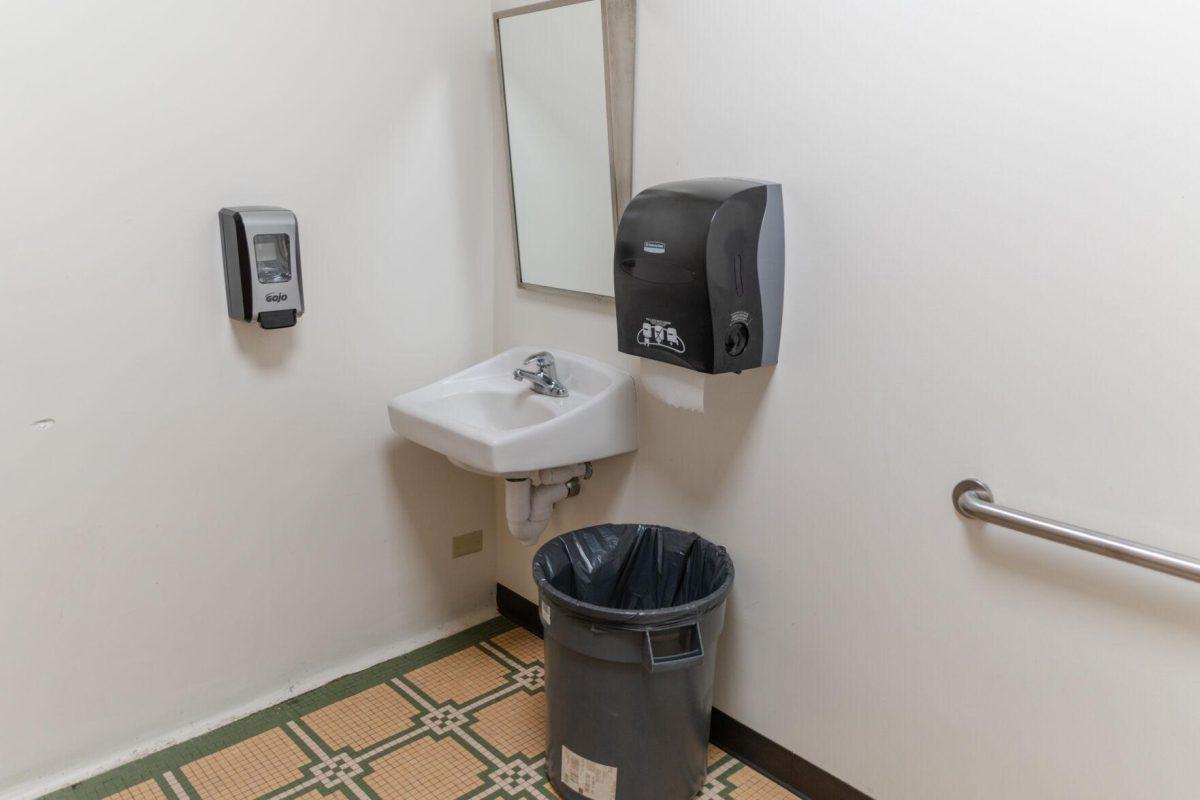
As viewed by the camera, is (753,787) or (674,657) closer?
(674,657)

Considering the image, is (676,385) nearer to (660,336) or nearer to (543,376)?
(660,336)

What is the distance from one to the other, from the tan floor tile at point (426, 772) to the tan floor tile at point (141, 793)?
0.44m

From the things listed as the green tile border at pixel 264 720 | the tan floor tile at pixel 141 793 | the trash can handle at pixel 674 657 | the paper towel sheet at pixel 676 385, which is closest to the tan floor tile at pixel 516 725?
the green tile border at pixel 264 720

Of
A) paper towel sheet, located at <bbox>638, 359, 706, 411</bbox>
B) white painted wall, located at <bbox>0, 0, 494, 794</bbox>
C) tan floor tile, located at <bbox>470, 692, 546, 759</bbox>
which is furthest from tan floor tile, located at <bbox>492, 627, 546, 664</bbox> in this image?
paper towel sheet, located at <bbox>638, 359, 706, 411</bbox>

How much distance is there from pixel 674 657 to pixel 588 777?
13.9 inches

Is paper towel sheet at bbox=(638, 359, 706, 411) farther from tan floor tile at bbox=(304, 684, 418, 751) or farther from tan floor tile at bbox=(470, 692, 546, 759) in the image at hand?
tan floor tile at bbox=(304, 684, 418, 751)

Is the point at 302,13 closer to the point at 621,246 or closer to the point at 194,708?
the point at 621,246

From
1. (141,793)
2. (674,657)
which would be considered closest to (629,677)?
(674,657)

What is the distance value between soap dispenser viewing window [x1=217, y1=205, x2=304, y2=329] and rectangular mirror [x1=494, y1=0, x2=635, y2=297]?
597 mm

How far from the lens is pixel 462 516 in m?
2.53

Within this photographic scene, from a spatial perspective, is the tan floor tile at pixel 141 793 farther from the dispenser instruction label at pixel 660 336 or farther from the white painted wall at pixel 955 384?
the dispenser instruction label at pixel 660 336

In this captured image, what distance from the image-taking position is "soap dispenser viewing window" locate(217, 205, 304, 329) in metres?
1.87

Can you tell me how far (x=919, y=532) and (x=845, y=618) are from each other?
0.26m

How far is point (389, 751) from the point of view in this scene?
2.04 meters
